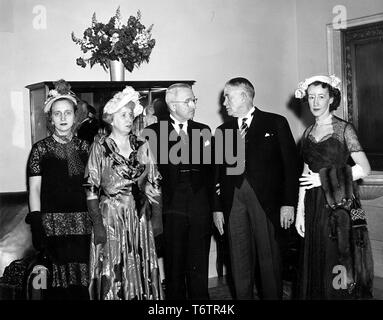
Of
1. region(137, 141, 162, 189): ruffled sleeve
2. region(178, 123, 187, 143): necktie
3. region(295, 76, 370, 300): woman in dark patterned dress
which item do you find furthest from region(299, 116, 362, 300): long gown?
region(137, 141, 162, 189): ruffled sleeve

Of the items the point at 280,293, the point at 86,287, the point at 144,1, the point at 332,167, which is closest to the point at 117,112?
the point at 86,287

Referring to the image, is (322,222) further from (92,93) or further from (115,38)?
(115,38)

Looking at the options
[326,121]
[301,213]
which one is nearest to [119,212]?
[301,213]

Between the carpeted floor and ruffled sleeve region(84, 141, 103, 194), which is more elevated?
ruffled sleeve region(84, 141, 103, 194)

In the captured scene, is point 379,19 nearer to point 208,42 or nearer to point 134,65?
point 208,42

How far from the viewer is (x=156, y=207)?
11.1 feet

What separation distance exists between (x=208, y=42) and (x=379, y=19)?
166 cm

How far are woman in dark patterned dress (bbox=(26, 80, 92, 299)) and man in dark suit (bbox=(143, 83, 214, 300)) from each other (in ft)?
1.82

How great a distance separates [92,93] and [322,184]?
1981 millimetres

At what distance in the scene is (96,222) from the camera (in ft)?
10.5

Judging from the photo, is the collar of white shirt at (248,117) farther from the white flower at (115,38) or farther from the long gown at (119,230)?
the white flower at (115,38)

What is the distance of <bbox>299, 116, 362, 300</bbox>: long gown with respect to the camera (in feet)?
11.0

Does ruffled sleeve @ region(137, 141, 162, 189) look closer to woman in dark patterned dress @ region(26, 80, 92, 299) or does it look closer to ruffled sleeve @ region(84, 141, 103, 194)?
ruffled sleeve @ region(84, 141, 103, 194)

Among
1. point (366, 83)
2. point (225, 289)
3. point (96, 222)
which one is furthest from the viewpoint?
point (366, 83)
